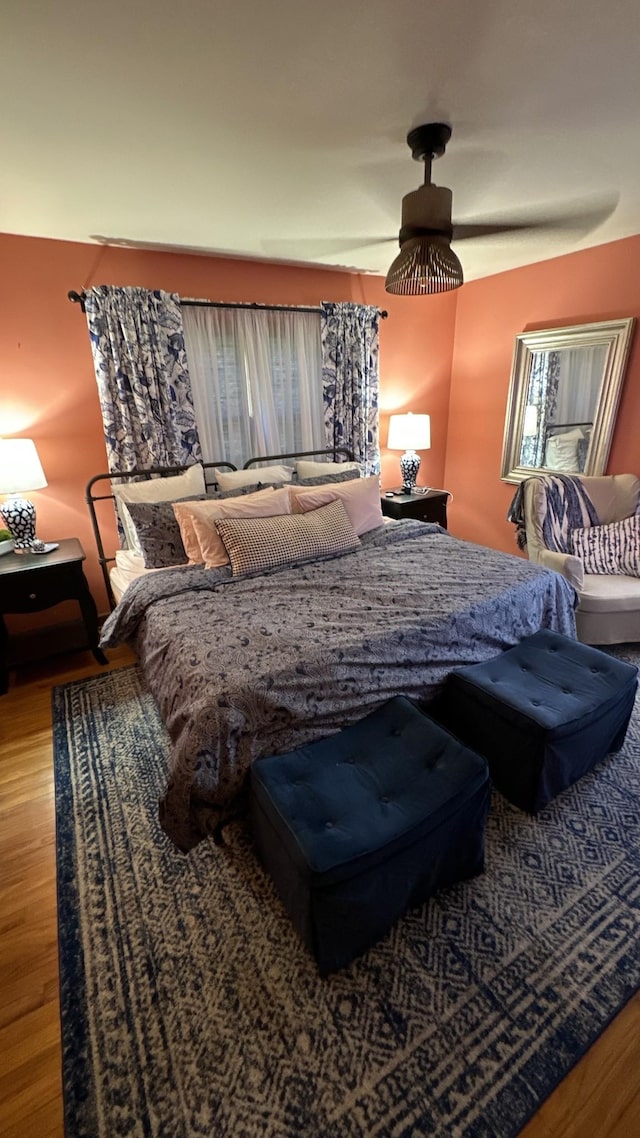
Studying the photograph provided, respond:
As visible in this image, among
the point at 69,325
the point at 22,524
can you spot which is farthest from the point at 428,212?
the point at 22,524

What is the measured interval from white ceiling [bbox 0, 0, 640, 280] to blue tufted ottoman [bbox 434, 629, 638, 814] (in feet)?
6.21

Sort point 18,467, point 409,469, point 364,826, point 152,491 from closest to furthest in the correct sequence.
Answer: point 364,826 → point 18,467 → point 152,491 → point 409,469

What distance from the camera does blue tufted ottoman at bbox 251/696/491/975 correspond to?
1.14m

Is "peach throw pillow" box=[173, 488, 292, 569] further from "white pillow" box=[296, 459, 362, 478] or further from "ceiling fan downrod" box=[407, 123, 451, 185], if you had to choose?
"ceiling fan downrod" box=[407, 123, 451, 185]

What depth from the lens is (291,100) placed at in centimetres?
145

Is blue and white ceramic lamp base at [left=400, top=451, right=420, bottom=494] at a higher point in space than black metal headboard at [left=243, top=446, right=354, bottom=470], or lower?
lower

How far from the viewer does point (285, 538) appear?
2369 mm

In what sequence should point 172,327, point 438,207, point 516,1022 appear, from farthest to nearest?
1. point 172,327
2. point 438,207
3. point 516,1022

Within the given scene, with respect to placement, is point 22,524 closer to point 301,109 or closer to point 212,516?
point 212,516

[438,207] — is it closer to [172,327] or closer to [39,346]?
[172,327]

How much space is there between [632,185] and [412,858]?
9.59ft

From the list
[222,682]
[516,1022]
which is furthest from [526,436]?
[516,1022]

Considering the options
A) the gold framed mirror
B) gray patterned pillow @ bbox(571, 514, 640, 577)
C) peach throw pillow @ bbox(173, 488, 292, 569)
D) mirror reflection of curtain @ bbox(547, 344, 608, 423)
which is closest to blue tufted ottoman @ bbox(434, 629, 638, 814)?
gray patterned pillow @ bbox(571, 514, 640, 577)

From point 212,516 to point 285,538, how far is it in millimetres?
396
